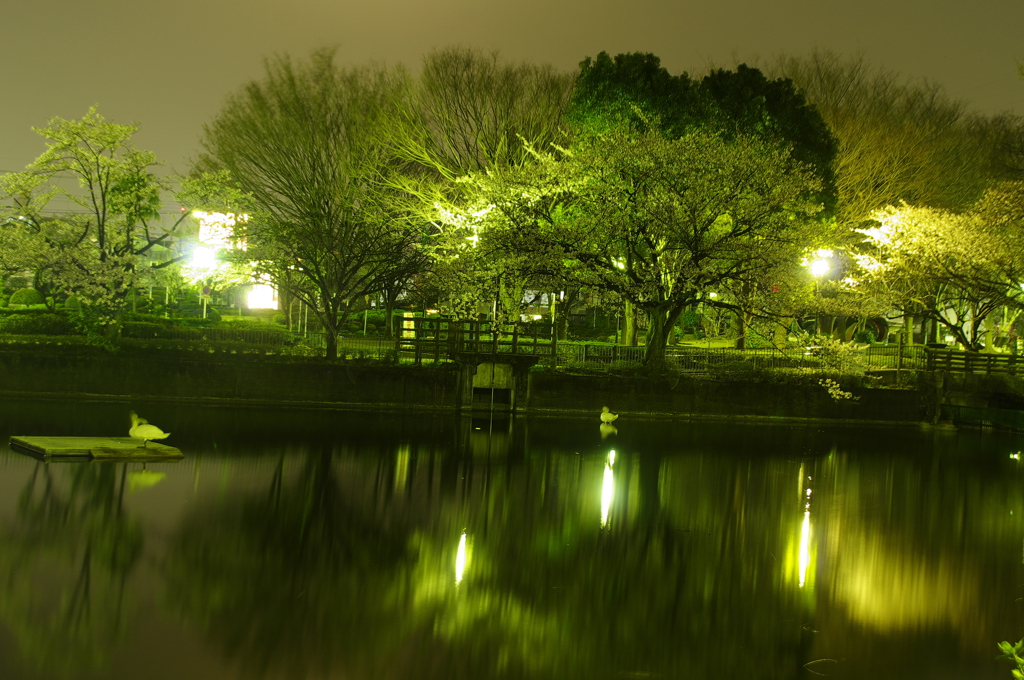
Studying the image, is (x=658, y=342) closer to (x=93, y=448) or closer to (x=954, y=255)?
(x=954, y=255)

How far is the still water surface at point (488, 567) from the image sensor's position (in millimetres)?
7062

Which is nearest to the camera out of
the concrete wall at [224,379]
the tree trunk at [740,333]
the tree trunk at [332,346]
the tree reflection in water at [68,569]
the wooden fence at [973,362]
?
the tree reflection in water at [68,569]

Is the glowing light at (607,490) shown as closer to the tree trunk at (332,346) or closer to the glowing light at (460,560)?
the glowing light at (460,560)

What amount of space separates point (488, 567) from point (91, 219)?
936 inches

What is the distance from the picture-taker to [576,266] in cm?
2722

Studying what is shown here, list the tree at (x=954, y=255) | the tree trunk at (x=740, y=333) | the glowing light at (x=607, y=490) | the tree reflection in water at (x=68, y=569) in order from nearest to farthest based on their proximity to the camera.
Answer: the tree reflection in water at (x=68, y=569)
the glowing light at (x=607, y=490)
the tree at (x=954, y=255)
the tree trunk at (x=740, y=333)

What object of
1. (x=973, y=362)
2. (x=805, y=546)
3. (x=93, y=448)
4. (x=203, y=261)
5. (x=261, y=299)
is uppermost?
(x=203, y=261)

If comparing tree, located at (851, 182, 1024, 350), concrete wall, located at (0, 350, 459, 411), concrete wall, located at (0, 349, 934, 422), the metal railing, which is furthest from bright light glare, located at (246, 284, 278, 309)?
tree, located at (851, 182, 1024, 350)

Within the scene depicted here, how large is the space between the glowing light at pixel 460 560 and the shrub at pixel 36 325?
2193cm

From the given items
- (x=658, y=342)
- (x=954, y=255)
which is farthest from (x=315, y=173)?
(x=954, y=255)

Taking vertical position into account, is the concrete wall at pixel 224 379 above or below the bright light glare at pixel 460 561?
above

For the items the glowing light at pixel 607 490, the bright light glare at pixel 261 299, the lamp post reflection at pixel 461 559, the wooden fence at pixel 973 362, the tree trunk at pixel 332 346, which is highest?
the bright light glare at pixel 261 299

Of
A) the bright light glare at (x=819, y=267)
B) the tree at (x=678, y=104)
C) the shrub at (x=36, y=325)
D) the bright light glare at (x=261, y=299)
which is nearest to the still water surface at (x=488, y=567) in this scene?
the shrub at (x=36, y=325)

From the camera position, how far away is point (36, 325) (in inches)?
1052
